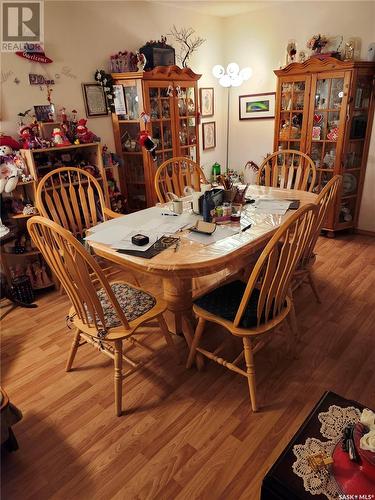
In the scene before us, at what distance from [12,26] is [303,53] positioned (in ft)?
9.04

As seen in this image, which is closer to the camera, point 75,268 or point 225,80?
point 75,268

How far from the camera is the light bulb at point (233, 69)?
413 centimetres

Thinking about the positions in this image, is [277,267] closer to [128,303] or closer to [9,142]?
[128,303]

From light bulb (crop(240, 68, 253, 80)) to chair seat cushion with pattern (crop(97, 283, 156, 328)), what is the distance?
3426 mm

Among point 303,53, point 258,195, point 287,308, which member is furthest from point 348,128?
point 287,308

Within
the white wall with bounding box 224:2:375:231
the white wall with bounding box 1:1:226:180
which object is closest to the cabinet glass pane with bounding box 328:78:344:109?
the white wall with bounding box 224:2:375:231

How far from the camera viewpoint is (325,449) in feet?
3.74

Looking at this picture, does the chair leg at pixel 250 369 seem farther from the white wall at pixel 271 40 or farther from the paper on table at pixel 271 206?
the white wall at pixel 271 40

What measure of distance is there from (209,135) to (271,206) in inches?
102

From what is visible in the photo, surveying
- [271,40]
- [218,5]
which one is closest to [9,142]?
[218,5]

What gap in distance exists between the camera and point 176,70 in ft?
10.9

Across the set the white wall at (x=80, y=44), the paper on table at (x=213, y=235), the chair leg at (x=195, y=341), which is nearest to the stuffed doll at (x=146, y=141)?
the white wall at (x=80, y=44)

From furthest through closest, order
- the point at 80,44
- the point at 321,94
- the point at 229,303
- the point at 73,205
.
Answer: the point at 321,94 → the point at 80,44 → the point at 73,205 → the point at 229,303

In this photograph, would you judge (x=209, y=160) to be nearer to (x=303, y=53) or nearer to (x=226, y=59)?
(x=226, y=59)
